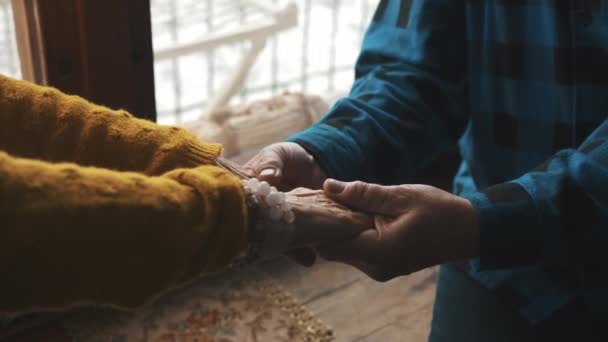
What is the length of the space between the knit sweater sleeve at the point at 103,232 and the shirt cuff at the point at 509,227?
0.42 metres

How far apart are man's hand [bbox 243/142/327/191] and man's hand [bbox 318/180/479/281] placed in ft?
0.60

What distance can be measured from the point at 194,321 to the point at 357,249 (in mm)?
930

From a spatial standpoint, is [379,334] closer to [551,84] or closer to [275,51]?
[551,84]

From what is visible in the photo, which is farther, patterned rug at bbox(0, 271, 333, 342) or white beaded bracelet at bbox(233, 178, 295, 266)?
patterned rug at bbox(0, 271, 333, 342)

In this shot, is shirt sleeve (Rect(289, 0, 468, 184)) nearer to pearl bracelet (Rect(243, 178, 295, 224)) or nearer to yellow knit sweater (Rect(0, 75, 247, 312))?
pearl bracelet (Rect(243, 178, 295, 224))

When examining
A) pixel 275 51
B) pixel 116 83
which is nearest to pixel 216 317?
pixel 116 83

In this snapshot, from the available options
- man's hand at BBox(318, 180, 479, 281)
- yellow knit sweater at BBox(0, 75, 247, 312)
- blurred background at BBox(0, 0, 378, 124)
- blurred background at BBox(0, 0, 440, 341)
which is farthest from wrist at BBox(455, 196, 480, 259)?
blurred background at BBox(0, 0, 378, 124)

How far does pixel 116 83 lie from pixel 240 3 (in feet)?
5.08

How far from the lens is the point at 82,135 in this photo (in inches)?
36.2

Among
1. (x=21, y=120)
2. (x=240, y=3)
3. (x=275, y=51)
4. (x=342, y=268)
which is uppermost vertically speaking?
(x=21, y=120)

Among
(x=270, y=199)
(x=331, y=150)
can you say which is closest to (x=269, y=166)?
(x=331, y=150)

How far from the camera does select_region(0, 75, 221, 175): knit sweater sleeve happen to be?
0.90 metres

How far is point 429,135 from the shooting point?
128 cm

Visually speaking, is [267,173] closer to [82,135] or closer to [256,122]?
[82,135]
